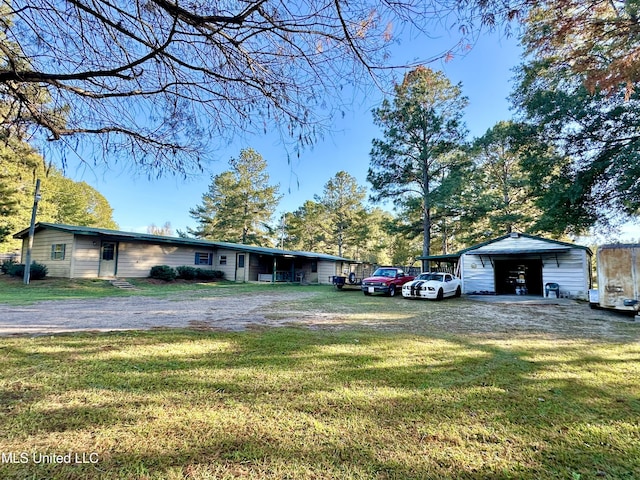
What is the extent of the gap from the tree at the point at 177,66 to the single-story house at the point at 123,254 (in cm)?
1578

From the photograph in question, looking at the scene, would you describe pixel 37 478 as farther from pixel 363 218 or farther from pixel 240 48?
pixel 363 218

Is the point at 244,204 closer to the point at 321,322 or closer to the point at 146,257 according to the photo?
the point at 146,257

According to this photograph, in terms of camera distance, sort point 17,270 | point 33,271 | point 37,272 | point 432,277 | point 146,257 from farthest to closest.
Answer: point 146,257 < point 17,270 < point 37,272 < point 33,271 < point 432,277

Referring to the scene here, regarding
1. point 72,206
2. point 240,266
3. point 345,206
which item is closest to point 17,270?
point 240,266

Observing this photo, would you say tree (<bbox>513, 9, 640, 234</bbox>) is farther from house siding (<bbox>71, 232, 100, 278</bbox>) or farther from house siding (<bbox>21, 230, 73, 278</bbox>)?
house siding (<bbox>21, 230, 73, 278</bbox>)

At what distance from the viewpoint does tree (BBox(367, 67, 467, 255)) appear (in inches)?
808

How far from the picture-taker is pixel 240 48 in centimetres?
279

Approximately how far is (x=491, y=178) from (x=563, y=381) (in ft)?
84.9

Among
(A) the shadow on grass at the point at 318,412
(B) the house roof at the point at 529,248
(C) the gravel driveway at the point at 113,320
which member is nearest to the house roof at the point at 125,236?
(C) the gravel driveway at the point at 113,320

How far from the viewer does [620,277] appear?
27.0 ft

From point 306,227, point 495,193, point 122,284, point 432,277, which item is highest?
point 495,193

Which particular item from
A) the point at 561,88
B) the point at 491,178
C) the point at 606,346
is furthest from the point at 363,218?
the point at 606,346

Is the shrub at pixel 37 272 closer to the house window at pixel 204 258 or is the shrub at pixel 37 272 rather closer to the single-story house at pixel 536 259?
the house window at pixel 204 258

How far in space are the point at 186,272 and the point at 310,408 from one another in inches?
748
